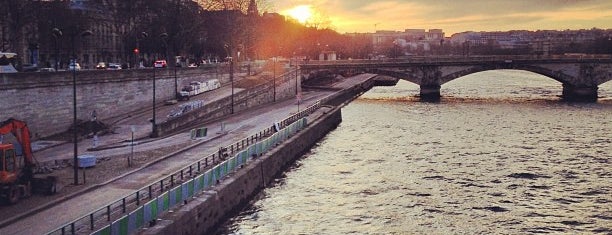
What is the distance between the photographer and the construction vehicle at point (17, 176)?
84.2ft

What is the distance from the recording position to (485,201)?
33812mm

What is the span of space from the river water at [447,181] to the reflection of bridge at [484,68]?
32.7 metres

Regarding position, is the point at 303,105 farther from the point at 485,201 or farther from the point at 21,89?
the point at 485,201

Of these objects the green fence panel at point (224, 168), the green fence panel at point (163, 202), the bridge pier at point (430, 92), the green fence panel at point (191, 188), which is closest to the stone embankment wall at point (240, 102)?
the green fence panel at point (224, 168)

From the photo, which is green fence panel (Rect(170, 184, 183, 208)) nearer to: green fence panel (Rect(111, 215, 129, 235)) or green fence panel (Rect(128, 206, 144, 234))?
green fence panel (Rect(128, 206, 144, 234))

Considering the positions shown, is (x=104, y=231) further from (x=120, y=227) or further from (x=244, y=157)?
(x=244, y=157)

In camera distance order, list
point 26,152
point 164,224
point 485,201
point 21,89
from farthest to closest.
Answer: point 21,89, point 485,201, point 26,152, point 164,224

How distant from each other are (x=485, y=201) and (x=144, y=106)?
36.3m

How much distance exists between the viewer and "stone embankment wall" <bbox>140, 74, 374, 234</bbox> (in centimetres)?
2342

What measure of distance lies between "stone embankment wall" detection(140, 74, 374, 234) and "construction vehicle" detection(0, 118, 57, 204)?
662 cm

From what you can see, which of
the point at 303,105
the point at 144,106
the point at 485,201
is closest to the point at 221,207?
the point at 485,201

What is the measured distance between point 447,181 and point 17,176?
23572 millimetres

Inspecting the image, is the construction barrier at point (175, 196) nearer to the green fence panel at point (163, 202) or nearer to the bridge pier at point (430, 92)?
the green fence panel at point (163, 202)

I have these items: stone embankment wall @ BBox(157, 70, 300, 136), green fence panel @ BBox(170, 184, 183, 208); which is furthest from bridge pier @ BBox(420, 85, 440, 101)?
green fence panel @ BBox(170, 184, 183, 208)
